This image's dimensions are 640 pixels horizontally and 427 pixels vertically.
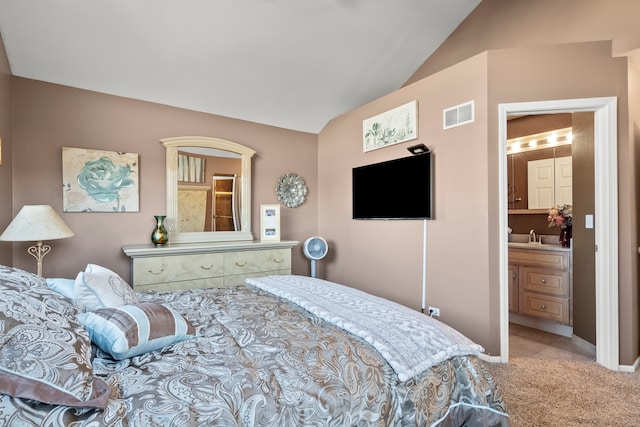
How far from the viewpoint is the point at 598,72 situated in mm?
2375

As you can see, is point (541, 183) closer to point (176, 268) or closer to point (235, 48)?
point (235, 48)

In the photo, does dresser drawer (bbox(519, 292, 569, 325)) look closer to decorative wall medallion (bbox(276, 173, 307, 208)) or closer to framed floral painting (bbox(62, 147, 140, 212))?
decorative wall medallion (bbox(276, 173, 307, 208))

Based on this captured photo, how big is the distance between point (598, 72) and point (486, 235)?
4.88 ft

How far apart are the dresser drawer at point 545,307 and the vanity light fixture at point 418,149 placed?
2.06 metres

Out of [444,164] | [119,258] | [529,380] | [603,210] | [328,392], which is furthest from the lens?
[119,258]

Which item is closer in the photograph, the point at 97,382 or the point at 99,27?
the point at 97,382

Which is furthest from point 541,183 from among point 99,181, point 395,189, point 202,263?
point 99,181

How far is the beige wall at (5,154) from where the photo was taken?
2357mm

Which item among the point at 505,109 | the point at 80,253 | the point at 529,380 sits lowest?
the point at 529,380

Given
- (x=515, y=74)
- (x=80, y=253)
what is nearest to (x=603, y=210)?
(x=515, y=74)

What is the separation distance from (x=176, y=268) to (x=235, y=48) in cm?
216

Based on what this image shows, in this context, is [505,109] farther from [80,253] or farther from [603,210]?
[80,253]

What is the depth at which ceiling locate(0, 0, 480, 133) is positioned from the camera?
2451mm

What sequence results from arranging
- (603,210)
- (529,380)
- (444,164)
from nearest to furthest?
(529,380) → (603,210) → (444,164)
